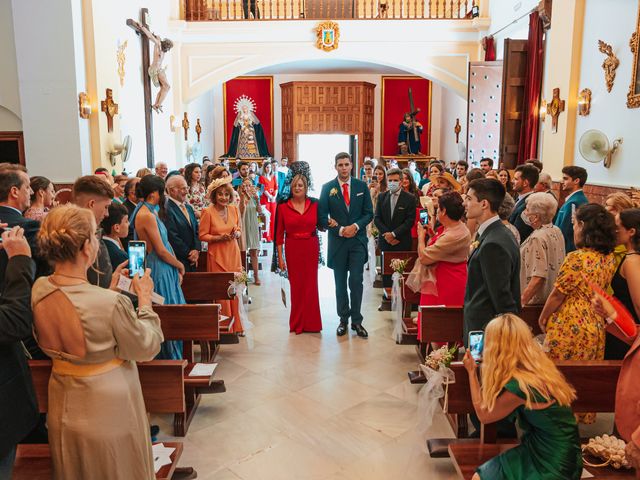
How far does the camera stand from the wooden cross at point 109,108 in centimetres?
740

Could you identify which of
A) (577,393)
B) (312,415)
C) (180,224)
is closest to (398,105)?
(180,224)

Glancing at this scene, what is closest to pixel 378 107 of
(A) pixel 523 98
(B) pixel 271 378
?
(A) pixel 523 98

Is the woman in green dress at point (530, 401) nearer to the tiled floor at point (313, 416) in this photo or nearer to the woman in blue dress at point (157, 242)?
the tiled floor at point (313, 416)

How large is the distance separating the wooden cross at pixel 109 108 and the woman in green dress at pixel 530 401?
677cm

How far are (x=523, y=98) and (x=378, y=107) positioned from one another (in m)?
7.93

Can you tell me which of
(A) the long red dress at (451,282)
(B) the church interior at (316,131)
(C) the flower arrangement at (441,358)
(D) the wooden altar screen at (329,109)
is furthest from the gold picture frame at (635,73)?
(D) the wooden altar screen at (329,109)

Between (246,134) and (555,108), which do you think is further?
(246,134)

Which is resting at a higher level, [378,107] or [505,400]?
[378,107]

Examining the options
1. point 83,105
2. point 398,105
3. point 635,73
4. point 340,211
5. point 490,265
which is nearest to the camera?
point 490,265

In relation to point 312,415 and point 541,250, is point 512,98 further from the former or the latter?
point 312,415

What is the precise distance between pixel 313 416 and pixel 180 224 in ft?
6.57

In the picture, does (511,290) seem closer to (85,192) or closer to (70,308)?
(70,308)

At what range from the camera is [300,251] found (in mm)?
5375

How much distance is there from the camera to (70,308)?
1881mm
